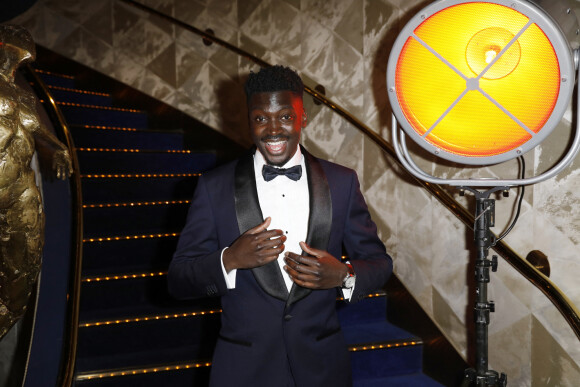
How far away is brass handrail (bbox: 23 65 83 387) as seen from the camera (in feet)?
6.72

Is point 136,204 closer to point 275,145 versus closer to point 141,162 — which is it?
point 141,162

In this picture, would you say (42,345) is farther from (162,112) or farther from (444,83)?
(162,112)

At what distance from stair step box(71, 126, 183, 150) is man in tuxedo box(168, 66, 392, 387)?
9.77 feet

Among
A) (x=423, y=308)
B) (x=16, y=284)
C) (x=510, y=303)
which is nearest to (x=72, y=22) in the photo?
(x=16, y=284)

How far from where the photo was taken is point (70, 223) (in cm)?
273

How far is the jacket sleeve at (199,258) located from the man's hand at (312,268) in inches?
7.5

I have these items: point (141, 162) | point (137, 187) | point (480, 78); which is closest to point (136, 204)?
point (137, 187)

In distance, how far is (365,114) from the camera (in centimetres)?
355

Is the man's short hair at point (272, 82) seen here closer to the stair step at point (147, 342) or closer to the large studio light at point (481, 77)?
the large studio light at point (481, 77)

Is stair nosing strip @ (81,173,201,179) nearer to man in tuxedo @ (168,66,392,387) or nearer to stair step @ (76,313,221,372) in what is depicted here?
stair step @ (76,313,221,372)

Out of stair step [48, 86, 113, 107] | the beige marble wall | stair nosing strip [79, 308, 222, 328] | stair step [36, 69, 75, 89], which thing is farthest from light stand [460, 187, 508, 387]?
stair step [36, 69, 75, 89]

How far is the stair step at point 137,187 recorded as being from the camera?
373 cm

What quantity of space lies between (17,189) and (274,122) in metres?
1.19

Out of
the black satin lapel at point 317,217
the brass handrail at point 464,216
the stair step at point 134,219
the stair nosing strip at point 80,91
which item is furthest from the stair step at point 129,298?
the stair nosing strip at point 80,91
